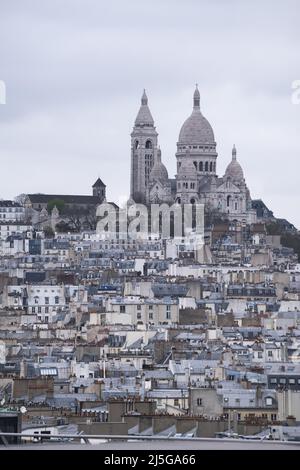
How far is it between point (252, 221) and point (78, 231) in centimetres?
1206

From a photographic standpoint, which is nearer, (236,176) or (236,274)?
(236,274)

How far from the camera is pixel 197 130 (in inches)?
4336

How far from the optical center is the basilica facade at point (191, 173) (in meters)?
105

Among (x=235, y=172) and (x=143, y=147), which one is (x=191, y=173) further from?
(x=143, y=147)

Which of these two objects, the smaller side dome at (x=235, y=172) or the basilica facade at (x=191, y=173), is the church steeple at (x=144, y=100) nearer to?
the basilica facade at (x=191, y=173)

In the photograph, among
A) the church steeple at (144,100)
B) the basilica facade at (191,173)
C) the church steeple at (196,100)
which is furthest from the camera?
the church steeple at (144,100)

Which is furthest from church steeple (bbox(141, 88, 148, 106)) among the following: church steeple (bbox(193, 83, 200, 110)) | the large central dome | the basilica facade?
church steeple (bbox(193, 83, 200, 110))

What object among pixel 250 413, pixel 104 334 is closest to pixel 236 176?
pixel 104 334

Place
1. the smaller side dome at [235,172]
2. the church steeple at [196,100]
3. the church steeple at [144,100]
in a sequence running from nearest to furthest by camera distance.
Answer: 1. the church steeple at [196,100]
2. the smaller side dome at [235,172]
3. the church steeple at [144,100]

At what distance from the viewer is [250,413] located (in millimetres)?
27234

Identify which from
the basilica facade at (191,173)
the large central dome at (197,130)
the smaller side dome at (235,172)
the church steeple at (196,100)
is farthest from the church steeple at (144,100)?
the smaller side dome at (235,172)

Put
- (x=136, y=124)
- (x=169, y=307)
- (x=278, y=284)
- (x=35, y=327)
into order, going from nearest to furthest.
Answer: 1. (x=35, y=327)
2. (x=169, y=307)
3. (x=278, y=284)
4. (x=136, y=124)
